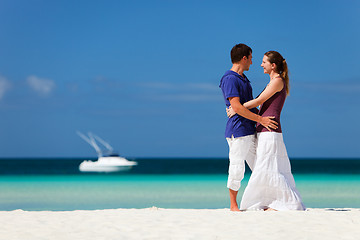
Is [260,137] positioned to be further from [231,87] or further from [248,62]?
[248,62]

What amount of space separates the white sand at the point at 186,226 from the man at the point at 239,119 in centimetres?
46

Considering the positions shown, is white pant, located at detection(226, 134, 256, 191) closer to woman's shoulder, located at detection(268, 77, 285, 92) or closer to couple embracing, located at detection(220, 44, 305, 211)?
couple embracing, located at detection(220, 44, 305, 211)

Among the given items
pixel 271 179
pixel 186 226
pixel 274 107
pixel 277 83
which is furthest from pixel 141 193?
pixel 186 226

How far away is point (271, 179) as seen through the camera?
514 cm

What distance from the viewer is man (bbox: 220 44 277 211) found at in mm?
5012

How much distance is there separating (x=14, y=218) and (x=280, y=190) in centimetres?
284

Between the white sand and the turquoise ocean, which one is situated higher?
the turquoise ocean

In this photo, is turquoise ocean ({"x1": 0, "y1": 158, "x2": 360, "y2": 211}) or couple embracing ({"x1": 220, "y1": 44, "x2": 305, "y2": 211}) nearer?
couple embracing ({"x1": 220, "y1": 44, "x2": 305, "y2": 211})

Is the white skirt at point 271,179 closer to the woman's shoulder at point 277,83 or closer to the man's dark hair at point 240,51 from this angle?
the woman's shoulder at point 277,83

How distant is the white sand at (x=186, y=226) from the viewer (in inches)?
165

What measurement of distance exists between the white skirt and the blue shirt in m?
0.21

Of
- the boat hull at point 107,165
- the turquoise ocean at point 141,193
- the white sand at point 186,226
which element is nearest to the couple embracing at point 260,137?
the white sand at point 186,226

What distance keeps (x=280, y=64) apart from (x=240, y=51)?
0.47 metres

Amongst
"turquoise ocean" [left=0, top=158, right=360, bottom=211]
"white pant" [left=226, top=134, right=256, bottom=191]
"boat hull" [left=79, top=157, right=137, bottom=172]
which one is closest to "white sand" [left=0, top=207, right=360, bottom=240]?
"white pant" [left=226, top=134, right=256, bottom=191]
